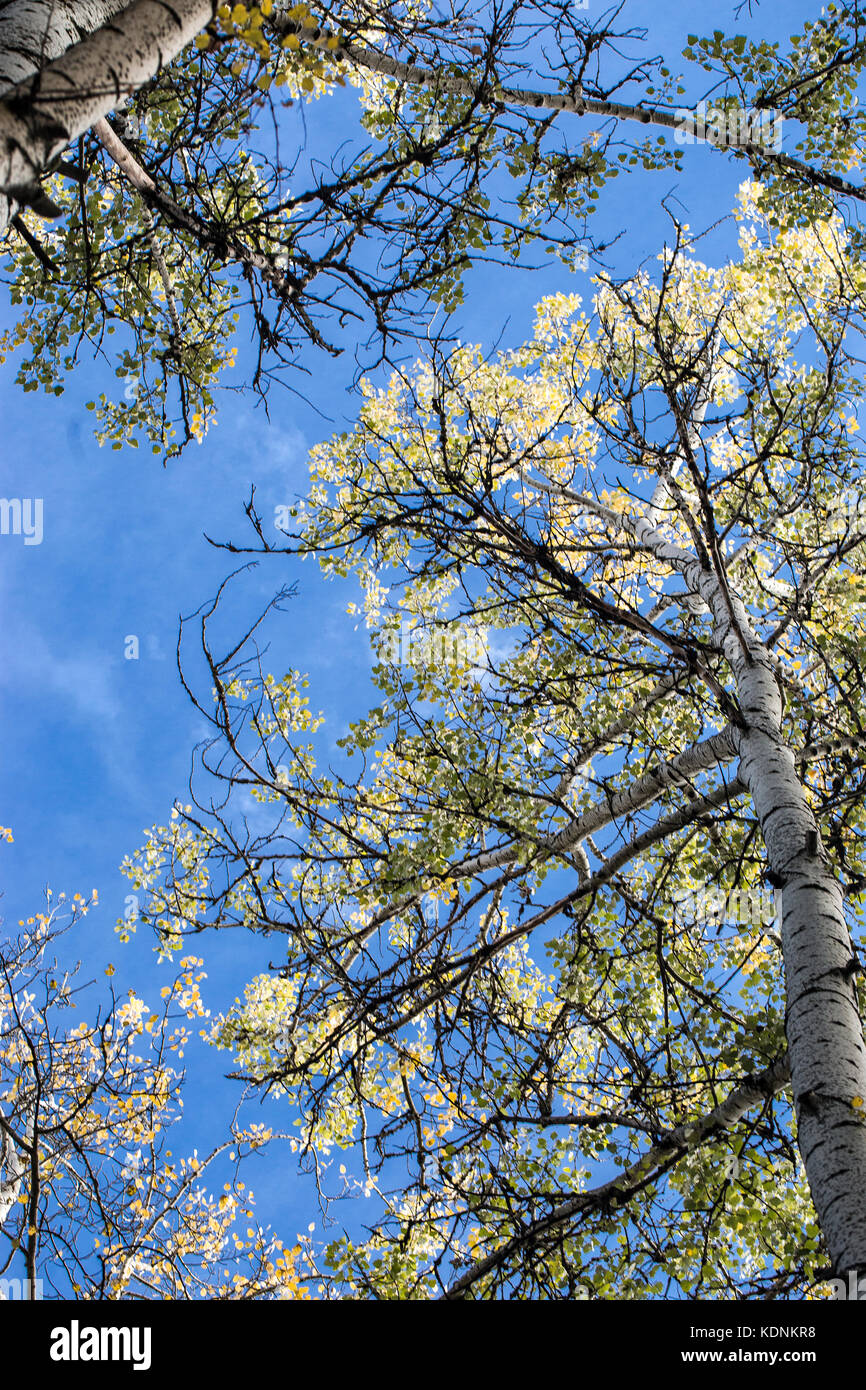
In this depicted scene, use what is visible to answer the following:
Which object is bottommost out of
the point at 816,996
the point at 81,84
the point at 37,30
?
the point at 816,996

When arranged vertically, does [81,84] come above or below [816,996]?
above

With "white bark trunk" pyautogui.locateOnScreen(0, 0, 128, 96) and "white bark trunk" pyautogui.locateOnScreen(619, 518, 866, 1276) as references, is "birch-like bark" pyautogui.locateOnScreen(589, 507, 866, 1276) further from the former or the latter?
"white bark trunk" pyautogui.locateOnScreen(0, 0, 128, 96)

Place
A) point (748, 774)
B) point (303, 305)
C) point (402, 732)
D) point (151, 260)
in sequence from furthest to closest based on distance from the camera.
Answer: point (151, 260)
point (402, 732)
point (303, 305)
point (748, 774)


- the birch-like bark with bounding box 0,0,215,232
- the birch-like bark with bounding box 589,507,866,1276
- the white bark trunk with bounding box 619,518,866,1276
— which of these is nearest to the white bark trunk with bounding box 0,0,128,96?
the birch-like bark with bounding box 0,0,215,232

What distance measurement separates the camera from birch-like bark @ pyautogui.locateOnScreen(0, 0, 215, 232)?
74.0 inches

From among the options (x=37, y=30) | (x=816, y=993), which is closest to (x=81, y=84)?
(x=37, y=30)

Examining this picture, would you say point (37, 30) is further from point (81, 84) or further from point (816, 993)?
point (816, 993)

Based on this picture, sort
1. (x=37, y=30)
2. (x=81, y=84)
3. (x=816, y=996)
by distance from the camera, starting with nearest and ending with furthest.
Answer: (x=81, y=84) < (x=37, y=30) < (x=816, y=996)

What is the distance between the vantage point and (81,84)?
81.0 inches

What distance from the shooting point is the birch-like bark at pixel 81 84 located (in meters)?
1.88

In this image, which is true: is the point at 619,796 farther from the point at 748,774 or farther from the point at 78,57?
the point at 78,57
